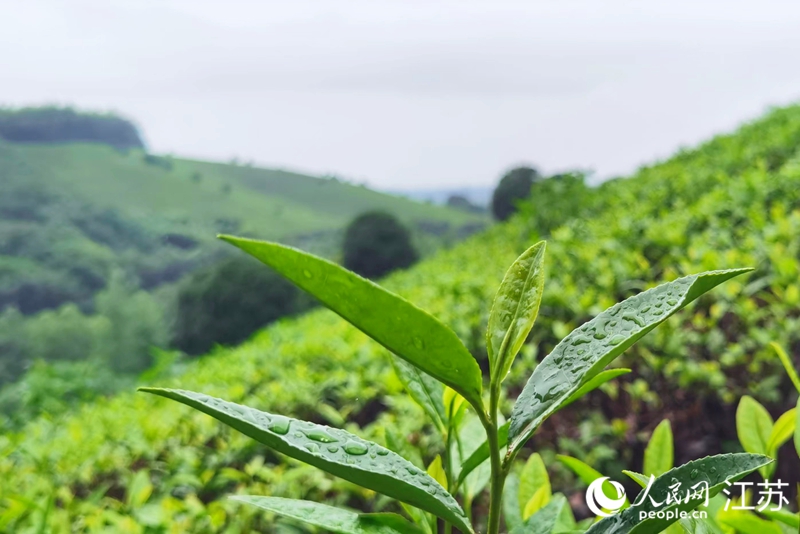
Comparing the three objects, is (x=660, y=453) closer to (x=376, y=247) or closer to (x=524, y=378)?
(x=524, y=378)

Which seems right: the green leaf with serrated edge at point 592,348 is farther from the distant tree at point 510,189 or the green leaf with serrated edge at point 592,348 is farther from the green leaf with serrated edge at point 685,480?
the distant tree at point 510,189

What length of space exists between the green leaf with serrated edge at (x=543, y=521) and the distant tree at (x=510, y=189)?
5.89 m

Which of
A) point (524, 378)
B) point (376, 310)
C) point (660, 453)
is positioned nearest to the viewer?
point (376, 310)

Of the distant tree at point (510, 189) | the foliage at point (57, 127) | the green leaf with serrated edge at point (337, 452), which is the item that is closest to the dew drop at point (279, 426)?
the green leaf with serrated edge at point (337, 452)

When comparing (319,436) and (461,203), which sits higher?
(461,203)

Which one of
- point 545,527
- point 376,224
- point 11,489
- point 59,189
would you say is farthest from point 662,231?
point 59,189

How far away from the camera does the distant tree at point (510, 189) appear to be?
619 cm

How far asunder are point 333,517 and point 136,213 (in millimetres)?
15871

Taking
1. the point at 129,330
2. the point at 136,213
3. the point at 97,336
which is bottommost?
the point at 97,336

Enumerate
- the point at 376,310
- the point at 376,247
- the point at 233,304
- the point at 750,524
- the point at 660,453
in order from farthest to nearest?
the point at 233,304, the point at 376,247, the point at 660,453, the point at 750,524, the point at 376,310

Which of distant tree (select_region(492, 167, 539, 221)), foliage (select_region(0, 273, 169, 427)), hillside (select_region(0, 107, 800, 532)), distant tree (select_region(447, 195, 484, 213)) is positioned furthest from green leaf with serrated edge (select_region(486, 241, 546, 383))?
distant tree (select_region(447, 195, 484, 213))

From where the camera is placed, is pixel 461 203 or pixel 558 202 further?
pixel 461 203

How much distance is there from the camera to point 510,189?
248 inches

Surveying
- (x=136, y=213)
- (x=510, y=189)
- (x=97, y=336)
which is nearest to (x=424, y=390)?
(x=510, y=189)
